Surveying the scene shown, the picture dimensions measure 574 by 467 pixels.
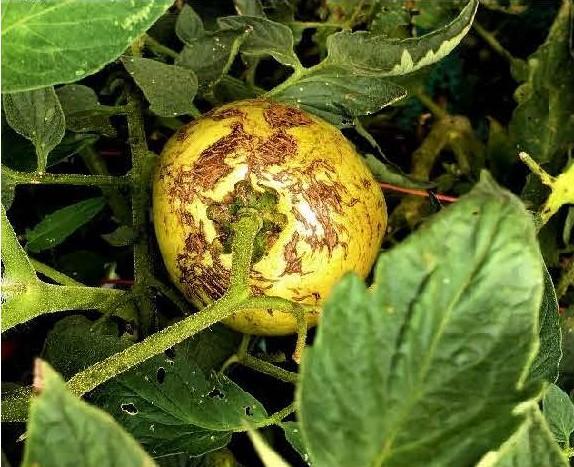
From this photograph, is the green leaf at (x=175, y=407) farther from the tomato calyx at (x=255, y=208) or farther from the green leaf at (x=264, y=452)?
the green leaf at (x=264, y=452)

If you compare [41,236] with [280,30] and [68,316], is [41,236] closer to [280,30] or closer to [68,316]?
[68,316]

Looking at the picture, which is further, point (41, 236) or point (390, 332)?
point (41, 236)

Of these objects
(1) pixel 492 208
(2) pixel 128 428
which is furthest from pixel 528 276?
(2) pixel 128 428

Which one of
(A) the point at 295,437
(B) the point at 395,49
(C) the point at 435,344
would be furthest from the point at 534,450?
(B) the point at 395,49

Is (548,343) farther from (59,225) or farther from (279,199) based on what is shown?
(59,225)

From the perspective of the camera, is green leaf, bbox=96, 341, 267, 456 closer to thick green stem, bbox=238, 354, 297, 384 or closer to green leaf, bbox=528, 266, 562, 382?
thick green stem, bbox=238, 354, 297, 384

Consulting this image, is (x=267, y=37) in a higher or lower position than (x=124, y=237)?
higher
